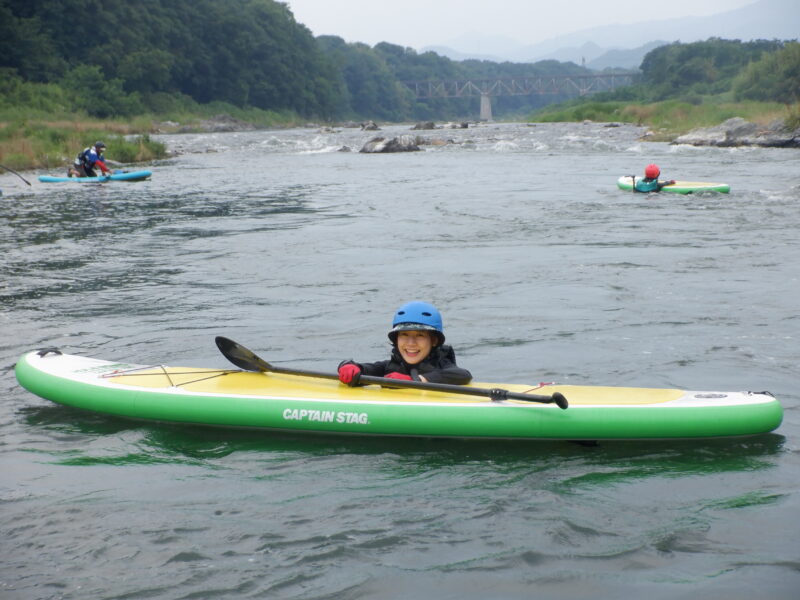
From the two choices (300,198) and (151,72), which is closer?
(300,198)

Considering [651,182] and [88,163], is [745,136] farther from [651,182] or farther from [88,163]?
[88,163]

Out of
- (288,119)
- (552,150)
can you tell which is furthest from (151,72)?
(552,150)

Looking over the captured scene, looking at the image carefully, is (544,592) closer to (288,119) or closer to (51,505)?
(51,505)

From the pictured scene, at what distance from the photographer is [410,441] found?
4879 mm

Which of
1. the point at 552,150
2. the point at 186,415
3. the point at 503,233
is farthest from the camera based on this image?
the point at 552,150

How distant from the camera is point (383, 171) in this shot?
23.9 meters

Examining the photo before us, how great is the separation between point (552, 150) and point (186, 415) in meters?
26.0

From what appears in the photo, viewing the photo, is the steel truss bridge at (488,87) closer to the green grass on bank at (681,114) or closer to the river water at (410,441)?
the green grass on bank at (681,114)

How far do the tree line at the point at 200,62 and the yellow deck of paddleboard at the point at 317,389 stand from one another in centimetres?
3965

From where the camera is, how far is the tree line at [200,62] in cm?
5316

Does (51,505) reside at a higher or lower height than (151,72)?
lower

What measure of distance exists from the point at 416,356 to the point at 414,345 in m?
0.07

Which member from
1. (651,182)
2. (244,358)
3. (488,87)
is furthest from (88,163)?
(488,87)

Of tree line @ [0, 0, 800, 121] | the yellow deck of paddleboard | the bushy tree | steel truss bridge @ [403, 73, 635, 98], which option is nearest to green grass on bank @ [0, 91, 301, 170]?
tree line @ [0, 0, 800, 121]
